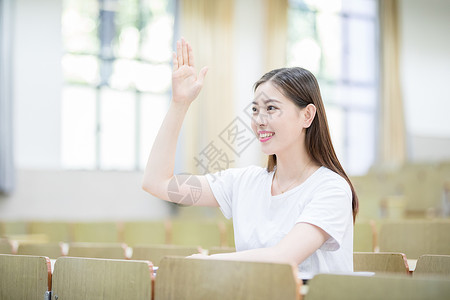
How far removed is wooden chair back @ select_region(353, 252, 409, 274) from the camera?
202cm

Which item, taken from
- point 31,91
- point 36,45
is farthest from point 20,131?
point 36,45

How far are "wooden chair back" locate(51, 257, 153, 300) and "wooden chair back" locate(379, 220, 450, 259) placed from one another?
5.63 feet

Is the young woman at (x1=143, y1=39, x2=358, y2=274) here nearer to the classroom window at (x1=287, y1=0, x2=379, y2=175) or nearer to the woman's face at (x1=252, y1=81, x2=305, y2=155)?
the woman's face at (x1=252, y1=81, x2=305, y2=155)

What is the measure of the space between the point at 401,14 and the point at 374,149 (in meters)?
2.67

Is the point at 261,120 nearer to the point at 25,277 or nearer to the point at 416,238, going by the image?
the point at 25,277

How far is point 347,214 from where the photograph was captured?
5.90 feet

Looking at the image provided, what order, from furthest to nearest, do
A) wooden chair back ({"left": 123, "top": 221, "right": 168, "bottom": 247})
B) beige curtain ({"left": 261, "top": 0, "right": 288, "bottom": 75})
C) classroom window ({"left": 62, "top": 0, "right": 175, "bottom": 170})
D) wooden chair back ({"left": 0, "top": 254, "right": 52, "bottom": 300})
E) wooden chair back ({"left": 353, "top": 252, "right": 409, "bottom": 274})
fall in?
beige curtain ({"left": 261, "top": 0, "right": 288, "bottom": 75}), classroom window ({"left": 62, "top": 0, "right": 175, "bottom": 170}), wooden chair back ({"left": 123, "top": 221, "right": 168, "bottom": 247}), wooden chair back ({"left": 353, "top": 252, "right": 409, "bottom": 274}), wooden chair back ({"left": 0, "top": 254, "right": 52, "bottom": 300})

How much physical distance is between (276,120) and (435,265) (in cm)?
72

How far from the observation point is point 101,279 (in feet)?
5.68

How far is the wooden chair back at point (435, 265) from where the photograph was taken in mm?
1904

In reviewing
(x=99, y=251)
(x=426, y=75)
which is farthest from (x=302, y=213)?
(x=426, y=75)

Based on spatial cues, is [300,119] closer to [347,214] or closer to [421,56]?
[347,214]

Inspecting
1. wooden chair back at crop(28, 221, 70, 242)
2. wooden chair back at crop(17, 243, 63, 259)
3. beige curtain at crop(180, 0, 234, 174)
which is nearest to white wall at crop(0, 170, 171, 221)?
beige curtain at crop(180, 0, 234, 174)

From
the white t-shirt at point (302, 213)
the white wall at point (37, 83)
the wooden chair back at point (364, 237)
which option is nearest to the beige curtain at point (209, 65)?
the white wall at point (37, 83)
